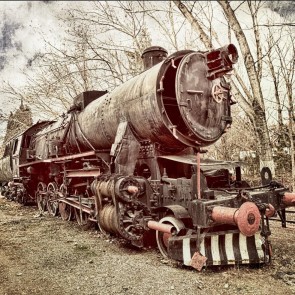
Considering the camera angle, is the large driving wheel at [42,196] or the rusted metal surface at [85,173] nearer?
the rusted metal surface at [85,173]

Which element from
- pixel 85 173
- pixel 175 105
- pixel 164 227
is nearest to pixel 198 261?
pixel 164 227

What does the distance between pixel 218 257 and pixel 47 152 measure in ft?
23.0

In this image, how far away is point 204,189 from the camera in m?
4.57

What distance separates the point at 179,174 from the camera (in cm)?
575

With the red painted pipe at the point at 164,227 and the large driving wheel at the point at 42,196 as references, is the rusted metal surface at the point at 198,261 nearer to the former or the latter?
the red painted pipe at the point at 164,227

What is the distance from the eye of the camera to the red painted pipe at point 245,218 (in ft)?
12.2

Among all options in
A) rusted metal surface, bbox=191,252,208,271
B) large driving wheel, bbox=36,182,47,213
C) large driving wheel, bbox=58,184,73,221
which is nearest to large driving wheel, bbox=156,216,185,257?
rusted metal surface, bbox=191,252,208,271

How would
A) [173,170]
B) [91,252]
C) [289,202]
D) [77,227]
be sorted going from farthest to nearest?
[77,227] < [173,170] < [91,252] < [289,202]

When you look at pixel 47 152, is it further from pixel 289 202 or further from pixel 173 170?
pixel 289 202

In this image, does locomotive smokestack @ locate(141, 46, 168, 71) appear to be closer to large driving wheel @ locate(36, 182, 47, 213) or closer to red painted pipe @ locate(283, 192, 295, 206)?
red painted pipe @ locate(283, 192, 295, 206)

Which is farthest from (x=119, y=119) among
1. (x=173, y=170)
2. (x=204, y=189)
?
(x=204, y=189)

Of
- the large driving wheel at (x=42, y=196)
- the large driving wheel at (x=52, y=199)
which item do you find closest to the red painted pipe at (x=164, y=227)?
the large driving wheel at (x=52, y=199)

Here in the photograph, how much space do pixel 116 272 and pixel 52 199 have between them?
5.91 metres

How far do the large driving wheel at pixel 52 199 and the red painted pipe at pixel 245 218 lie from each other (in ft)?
21.2
